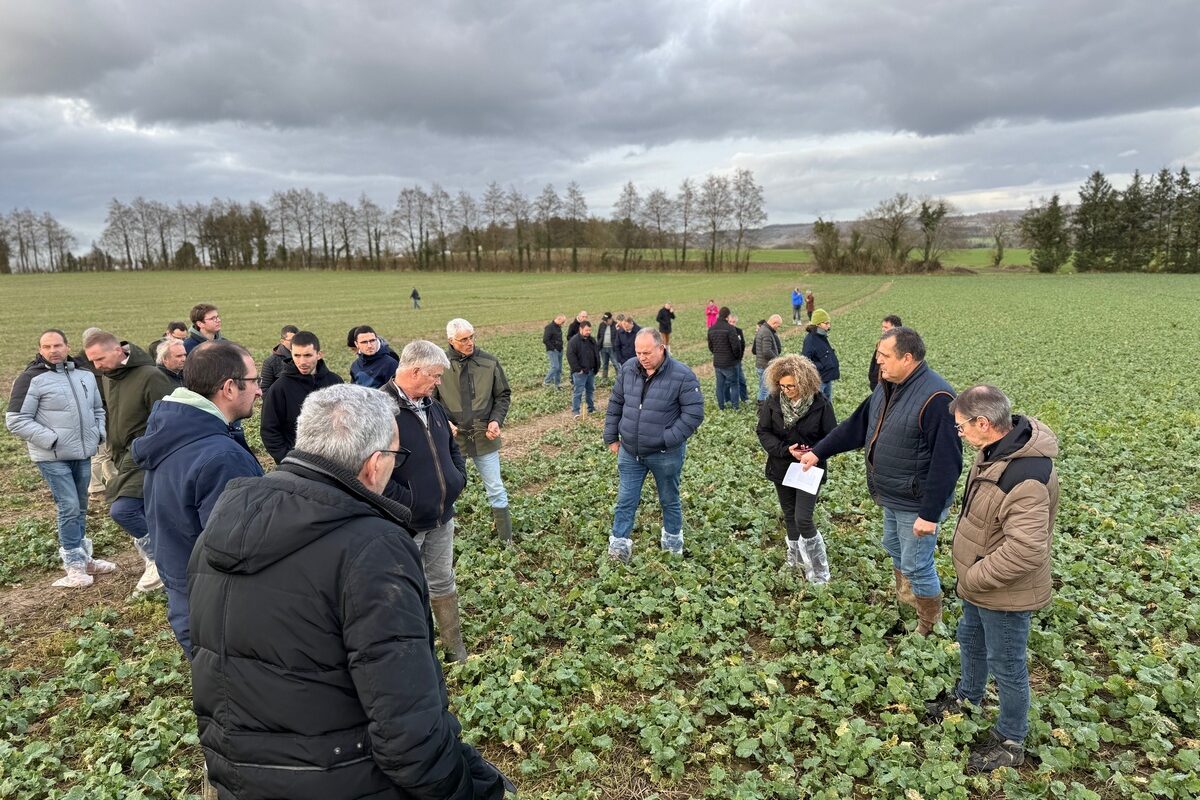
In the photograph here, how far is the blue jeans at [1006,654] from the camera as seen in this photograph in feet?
12.3

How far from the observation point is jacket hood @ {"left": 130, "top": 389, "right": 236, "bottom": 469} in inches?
136

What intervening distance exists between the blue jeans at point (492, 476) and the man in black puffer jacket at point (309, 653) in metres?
4.68

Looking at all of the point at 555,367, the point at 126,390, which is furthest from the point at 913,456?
the point at 555,367

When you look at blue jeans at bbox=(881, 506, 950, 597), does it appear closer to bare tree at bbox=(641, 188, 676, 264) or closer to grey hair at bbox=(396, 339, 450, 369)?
grey hair at bbox=(396, 339, 450, 369)

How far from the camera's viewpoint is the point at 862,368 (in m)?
18.9

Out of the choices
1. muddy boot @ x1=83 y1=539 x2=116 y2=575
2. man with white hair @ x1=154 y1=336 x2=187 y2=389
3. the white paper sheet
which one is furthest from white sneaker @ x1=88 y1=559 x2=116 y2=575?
the white paper sheet

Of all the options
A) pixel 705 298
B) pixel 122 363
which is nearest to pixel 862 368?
pixel 122 363

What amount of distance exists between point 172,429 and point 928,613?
5.58 metres

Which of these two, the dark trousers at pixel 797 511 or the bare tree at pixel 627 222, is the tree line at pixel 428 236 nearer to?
the bare tree at pixel 627 222

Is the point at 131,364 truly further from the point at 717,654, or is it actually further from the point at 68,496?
the point at 717,654

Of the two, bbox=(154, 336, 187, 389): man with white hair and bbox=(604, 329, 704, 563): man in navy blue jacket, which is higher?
bbox=(154, 336, 187, 389): man with white hair

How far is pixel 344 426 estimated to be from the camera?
7.88 feet

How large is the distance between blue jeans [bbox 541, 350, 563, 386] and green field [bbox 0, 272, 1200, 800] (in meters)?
5.69

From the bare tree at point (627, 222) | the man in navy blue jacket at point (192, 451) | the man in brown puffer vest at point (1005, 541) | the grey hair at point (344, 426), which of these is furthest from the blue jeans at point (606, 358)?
the bare tree at point (627, 222)
